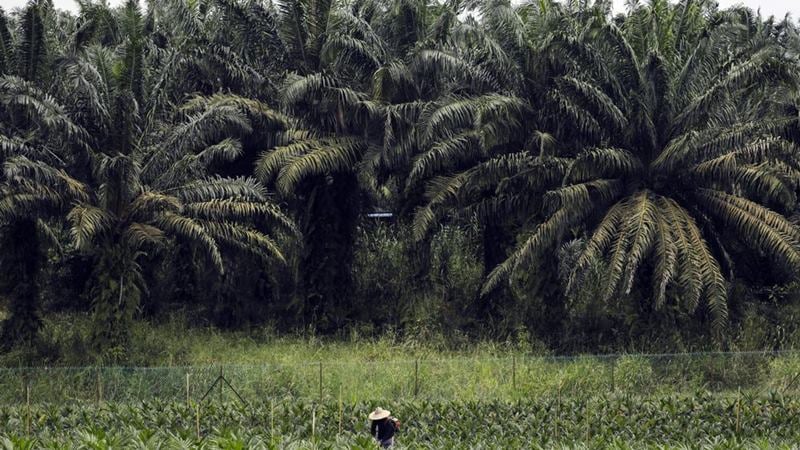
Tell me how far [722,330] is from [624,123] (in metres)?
4.81

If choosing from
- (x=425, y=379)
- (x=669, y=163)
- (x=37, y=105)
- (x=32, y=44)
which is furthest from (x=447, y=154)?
(x=32, y=44)

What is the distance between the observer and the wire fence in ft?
67.7

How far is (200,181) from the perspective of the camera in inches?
943

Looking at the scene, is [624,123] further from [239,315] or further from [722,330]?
[239,315]

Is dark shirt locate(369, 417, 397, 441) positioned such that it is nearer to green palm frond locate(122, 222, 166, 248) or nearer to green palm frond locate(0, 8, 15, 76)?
green palm frond locate(122, 222, 166, 248)

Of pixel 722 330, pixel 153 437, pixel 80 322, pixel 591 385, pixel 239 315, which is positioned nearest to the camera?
pixel 153 437

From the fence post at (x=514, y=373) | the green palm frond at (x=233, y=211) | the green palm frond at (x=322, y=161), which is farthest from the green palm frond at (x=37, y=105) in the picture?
the fence post at (x=514, y=373)

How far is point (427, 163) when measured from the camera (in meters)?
25.3

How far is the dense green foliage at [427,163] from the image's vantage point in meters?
22.8

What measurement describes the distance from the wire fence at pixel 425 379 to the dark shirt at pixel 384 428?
5.11m

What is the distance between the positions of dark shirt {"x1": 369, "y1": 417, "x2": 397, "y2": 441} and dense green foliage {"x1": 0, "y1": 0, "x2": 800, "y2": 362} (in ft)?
28.1

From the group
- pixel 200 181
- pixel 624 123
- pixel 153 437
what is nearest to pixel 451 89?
pixel 624 123

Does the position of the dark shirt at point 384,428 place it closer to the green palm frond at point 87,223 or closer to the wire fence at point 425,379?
the wire fence at point 425,379

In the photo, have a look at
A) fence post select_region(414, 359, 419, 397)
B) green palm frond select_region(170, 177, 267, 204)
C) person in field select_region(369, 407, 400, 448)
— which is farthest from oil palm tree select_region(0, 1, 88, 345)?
person in field select_region(369, 407, 400, 448)
